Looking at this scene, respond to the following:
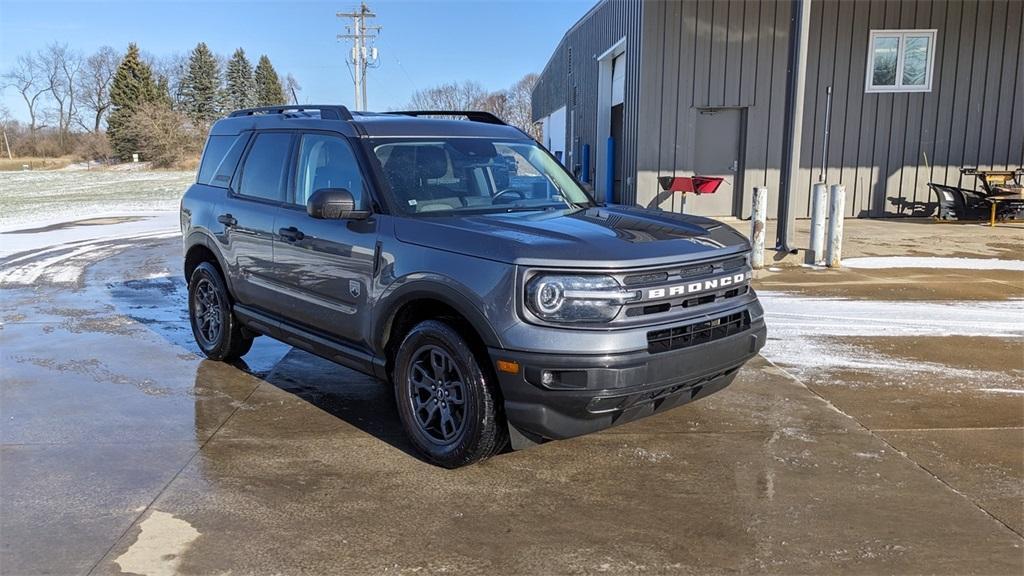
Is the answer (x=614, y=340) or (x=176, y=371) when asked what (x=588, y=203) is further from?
(x=176, y=371)

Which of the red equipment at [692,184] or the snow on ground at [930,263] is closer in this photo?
the snow on ground at [930,263]

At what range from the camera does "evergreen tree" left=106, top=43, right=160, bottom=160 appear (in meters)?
79.5

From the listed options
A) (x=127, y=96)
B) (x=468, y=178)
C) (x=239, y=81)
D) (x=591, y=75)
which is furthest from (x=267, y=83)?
(x=468, y=178)

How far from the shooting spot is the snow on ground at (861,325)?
609cm

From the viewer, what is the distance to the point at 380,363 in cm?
440

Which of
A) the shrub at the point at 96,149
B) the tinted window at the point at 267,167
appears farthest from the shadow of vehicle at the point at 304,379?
the shrub at the point at 96,149

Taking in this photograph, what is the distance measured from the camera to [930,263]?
34.3ft

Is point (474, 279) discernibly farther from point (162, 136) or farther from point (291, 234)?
point (162, 136)

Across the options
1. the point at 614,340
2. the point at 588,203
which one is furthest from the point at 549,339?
the point at 588,203

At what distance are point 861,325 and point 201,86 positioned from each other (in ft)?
332

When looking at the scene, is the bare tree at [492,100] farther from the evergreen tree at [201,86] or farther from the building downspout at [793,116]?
the building downspout at [793,116]

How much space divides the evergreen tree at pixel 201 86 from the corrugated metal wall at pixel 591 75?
70.4 meters

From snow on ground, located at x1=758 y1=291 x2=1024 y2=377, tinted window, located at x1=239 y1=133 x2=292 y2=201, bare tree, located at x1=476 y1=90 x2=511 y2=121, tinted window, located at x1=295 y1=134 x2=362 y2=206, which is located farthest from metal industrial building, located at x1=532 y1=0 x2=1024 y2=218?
bare tree, located at x1=476 y1=90 x2=511 y2=121

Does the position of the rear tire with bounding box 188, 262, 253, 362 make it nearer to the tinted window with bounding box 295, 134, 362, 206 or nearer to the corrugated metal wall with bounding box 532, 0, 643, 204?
the tinted window with bounding box 295, 134, 362, 206
